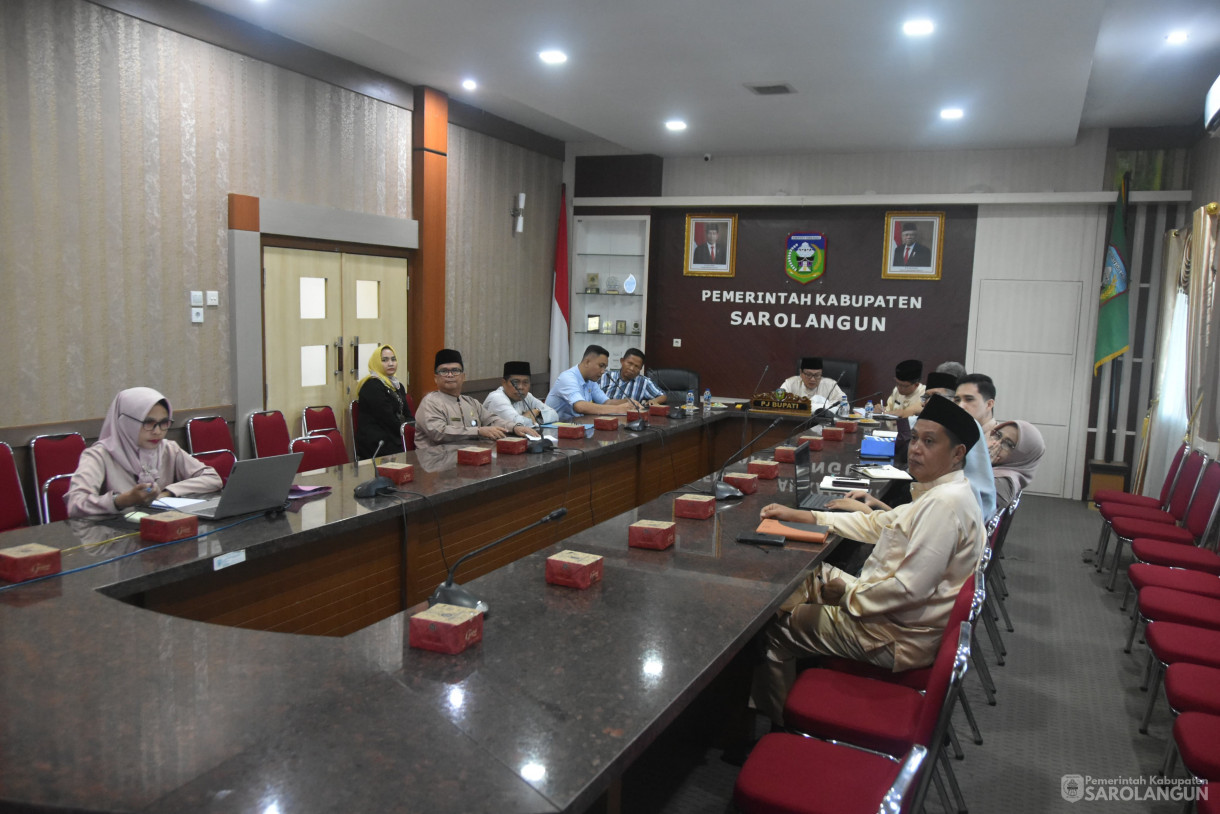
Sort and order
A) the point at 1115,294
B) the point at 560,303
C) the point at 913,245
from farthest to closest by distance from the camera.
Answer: the point at 560,303 < the point at 913,245 < the point at 1115,294

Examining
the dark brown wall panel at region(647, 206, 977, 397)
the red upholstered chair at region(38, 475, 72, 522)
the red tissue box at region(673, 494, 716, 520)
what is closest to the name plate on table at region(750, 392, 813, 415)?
the dark brown wall panel at region(647, 206, 977, 397)

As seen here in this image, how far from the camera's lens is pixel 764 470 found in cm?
382

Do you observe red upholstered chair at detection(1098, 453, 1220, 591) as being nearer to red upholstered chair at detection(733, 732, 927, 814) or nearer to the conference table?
the conference table

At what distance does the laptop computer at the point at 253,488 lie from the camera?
262 centimetres

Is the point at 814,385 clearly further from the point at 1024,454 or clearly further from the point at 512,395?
the point at 512,395

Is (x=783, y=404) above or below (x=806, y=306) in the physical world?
below

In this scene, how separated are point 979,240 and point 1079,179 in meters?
0.88

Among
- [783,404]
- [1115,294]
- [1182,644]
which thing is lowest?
[1182,644]

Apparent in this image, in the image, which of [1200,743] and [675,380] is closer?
[1200,743]

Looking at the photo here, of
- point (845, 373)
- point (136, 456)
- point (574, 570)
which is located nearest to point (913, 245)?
point (845, 373)

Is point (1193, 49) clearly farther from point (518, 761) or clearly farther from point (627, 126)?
point (518, 761)

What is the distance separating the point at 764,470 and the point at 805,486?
0.42 metres

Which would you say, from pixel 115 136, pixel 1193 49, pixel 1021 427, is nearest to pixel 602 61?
pixel 115 136

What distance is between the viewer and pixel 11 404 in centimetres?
418
